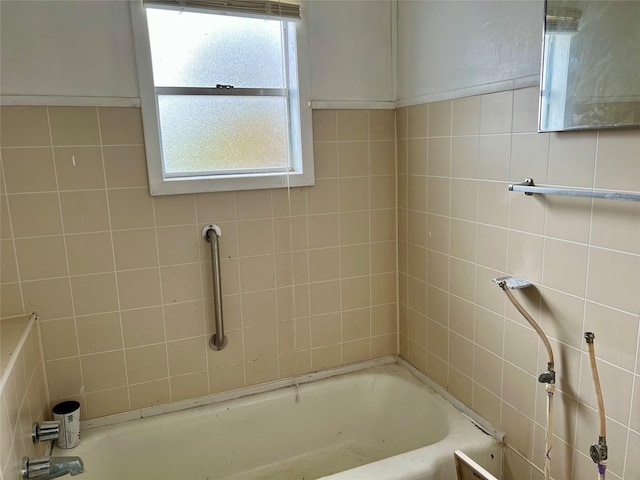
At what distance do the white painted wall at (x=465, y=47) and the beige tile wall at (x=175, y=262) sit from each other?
29cm

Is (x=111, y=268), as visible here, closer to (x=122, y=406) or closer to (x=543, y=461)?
(x=122, y=406)

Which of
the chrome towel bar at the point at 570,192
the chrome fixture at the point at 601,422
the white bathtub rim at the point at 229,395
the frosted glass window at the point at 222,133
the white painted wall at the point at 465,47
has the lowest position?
the white bathtub rim at the point at 229,395

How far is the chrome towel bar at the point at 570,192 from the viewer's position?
1.09m

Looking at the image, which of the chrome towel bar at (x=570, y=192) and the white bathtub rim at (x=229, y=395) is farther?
the white bathtub rim at (x=229, y=395)

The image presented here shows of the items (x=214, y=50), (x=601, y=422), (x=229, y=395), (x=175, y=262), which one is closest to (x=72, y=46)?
(x=214, y=50)

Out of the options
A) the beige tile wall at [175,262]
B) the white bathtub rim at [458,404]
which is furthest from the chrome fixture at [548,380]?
the beige tile wall at [175,262]

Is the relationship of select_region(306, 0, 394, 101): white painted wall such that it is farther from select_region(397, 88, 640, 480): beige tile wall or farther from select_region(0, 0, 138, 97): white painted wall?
select_region(0, 0, 138, 97): white painted wall

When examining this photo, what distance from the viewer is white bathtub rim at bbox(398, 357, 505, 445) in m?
1.69

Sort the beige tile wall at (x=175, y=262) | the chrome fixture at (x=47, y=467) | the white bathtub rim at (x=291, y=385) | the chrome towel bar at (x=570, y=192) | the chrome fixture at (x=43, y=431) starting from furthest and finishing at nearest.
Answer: the white bathtub rim at (x=291, y=385) → the beige tile wall at (x=175, y=262) → the chrome fixture at (x=43, y=431) → the chrome fixture at (x=47, y=467) → the chrome towel bar at (x=570, y=192)

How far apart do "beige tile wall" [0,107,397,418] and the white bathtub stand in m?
0.11

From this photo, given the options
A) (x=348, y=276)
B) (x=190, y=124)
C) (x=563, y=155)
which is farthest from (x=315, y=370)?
(x=563, y=155)

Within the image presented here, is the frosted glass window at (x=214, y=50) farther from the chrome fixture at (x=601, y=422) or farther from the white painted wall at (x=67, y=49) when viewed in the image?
the chrome fixture at (x=601, y=422)

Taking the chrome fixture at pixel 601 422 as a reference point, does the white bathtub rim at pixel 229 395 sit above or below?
below

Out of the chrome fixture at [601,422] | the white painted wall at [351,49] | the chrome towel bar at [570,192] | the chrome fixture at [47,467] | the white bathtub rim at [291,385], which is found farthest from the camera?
the white painted wall at [351,49]
